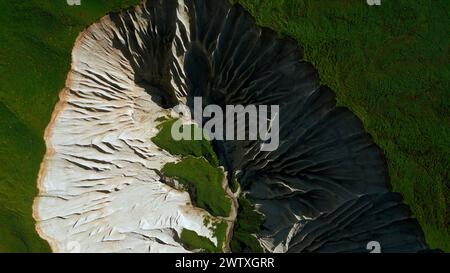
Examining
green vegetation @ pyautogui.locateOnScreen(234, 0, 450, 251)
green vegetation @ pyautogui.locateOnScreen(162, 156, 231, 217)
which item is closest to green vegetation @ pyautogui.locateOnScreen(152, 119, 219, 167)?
green vegetation @ pyautogui.locateOnScreen(162, 156, 231, 217)

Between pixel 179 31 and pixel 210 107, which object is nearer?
pixel 179 31

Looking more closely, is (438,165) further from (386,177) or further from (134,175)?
(134,175)

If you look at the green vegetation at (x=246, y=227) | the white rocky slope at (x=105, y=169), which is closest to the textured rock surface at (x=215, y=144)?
the white rocky slope at (x=105, y=169)

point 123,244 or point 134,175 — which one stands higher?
point 134,175

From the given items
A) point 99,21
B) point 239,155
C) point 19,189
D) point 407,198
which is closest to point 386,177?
point 407,198

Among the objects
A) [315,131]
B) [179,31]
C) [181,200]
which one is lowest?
[181,200]
